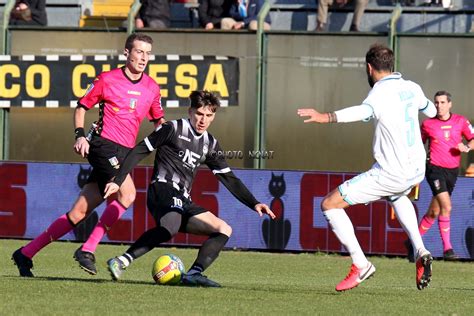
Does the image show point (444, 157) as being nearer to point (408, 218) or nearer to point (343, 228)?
point (408, 218)

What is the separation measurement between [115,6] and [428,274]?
12.0 m

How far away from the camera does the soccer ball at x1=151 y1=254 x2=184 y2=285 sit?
10250mm

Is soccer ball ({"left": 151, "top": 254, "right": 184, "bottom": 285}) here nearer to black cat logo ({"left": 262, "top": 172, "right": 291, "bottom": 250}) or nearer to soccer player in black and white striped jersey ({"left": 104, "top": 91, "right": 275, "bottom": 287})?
soccer player in black and white striped jersey ({"left": 104, "top": 91, "right": 275, "bottom": 287})

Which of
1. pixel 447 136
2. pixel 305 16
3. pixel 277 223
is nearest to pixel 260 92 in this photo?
pixel 305 16

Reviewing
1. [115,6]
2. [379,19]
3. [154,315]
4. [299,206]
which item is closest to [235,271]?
[299,206]

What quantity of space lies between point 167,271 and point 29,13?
9681mm

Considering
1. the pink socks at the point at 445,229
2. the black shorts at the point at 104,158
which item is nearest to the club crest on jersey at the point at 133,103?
the black shorts at the point at 104,158

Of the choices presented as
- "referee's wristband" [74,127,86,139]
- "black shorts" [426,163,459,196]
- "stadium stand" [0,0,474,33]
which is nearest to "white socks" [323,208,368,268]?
"referee's wristband" [74,127,86,139]

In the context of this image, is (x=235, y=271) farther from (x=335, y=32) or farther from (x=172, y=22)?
(x=172, y=22)

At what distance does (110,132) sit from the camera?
1106cm

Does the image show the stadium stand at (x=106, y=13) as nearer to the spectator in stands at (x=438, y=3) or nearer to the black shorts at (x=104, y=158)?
the spectator in stands at (x=438, y=3)

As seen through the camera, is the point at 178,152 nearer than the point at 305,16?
Yes

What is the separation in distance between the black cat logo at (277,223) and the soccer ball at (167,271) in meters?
6.27

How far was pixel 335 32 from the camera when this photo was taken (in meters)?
17.9
